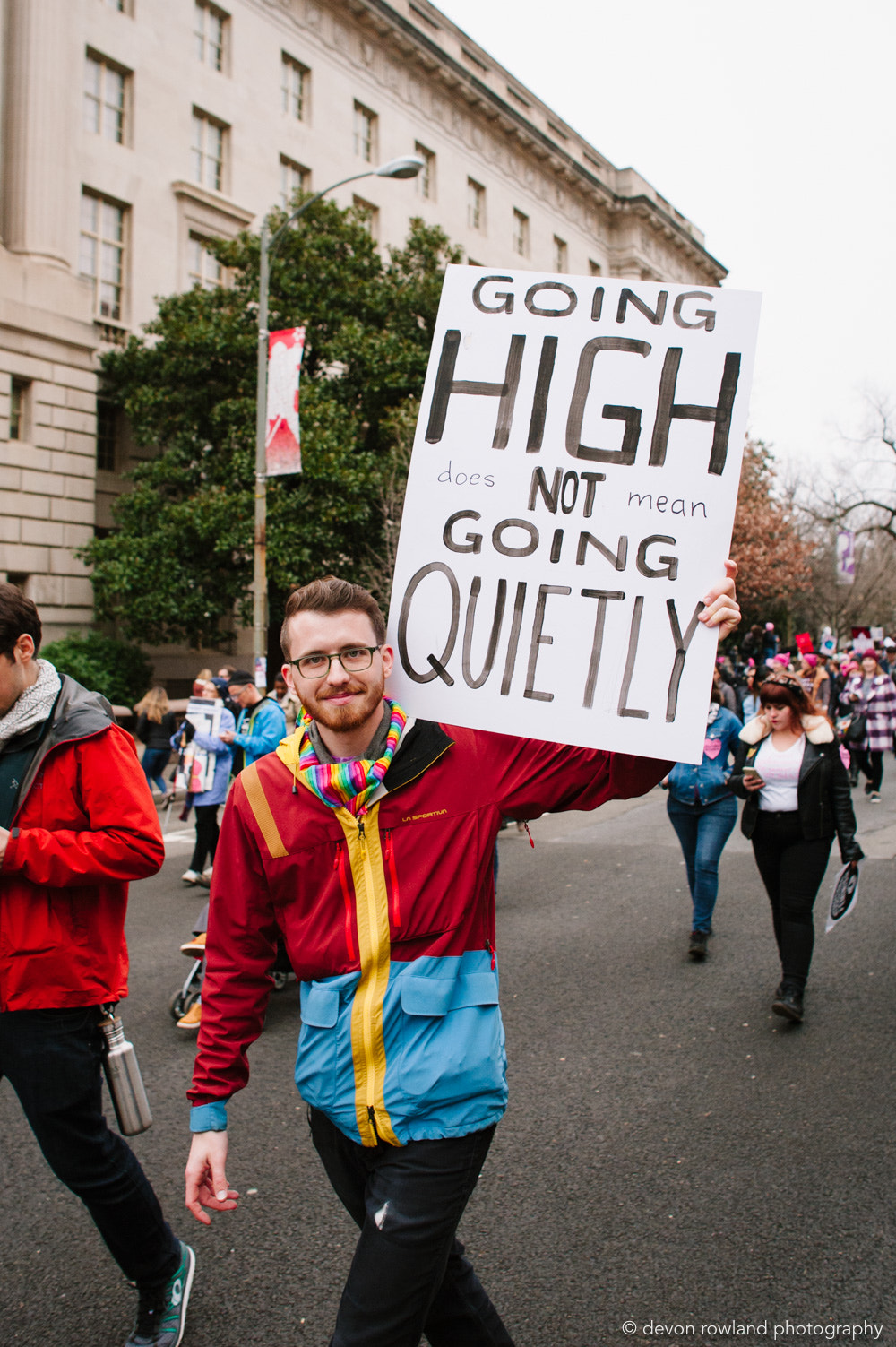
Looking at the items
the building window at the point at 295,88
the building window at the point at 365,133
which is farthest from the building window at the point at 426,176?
the building window at the point at 295,88

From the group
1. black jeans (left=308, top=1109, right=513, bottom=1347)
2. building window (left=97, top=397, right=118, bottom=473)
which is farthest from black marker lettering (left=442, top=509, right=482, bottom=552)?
building window (left=97, top=397, right=118, bottom=473)

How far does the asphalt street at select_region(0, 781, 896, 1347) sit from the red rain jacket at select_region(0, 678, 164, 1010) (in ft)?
3.72

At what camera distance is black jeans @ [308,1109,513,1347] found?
1.95 metres

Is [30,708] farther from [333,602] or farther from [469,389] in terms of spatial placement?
[469,389]

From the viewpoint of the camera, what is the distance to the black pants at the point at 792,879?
5.34 m

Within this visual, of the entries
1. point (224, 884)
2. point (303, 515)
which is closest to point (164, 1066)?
point (224, 884)

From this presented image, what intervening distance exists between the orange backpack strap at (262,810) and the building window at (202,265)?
2562 centimetres

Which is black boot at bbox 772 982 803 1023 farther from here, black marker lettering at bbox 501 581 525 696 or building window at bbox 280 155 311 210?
building window at bbox 280 155 311 210

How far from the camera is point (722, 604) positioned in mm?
2148

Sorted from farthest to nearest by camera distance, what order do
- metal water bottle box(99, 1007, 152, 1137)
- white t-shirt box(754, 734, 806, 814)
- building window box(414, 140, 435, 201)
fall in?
building window box(414, 140, 435, 201), white t-shirt box(754, 734, 806, 814), metal water bottle box(99, 1007, 152, 1137)

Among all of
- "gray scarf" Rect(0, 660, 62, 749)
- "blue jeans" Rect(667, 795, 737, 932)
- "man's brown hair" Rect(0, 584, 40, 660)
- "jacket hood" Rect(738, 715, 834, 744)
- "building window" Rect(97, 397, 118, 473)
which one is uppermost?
"building window" Rect(97, 397, 118, 473)

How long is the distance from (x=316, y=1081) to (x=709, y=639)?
1.25 metres

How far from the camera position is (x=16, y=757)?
8.78 feet

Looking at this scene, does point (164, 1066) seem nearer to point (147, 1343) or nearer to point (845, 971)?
point (147, 1343)
